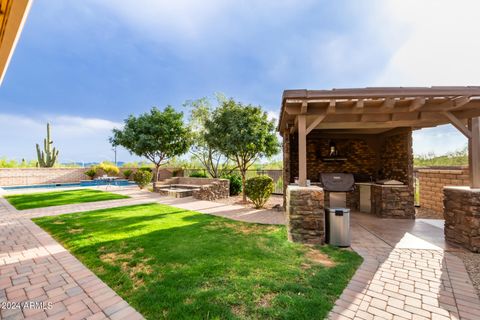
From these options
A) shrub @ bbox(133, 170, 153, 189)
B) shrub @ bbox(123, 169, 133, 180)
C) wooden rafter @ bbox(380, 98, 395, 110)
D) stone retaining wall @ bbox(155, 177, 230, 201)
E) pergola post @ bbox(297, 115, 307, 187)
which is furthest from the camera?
shrub @ bbox(123, 169, 133, 180)

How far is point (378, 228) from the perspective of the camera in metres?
5.28

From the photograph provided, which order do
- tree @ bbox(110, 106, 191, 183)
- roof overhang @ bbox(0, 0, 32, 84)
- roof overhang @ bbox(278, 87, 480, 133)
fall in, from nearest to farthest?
1. roof overhang @ bbox(0, 0, 32, 84)
2. roof overhang @ bbox(278, 87, 480, 133)
3. tree @ bbox(110, 106, 191, 183)

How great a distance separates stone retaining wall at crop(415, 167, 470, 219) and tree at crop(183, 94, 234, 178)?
31.2 ft

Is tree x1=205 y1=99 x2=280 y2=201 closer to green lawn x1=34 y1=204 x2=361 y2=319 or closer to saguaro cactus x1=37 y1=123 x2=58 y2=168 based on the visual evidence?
green lawn x1=34 y1=204 x2=361 y2=319

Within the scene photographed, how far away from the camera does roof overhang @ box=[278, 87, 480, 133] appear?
3.94 metres

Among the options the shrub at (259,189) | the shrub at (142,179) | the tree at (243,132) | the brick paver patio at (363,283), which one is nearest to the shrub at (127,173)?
the shrub at (142,179)

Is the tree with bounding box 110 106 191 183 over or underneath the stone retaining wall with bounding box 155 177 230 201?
over

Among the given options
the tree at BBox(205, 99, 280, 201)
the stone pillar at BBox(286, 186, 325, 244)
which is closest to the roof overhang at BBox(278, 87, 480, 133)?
the stone pillar at BBox(286, 186, 325, 244)

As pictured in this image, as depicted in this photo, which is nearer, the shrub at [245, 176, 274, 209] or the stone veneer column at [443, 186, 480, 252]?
the stone veneer column at [443, 186, 480, 252]

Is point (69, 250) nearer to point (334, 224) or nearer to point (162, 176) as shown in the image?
point (334, 224)

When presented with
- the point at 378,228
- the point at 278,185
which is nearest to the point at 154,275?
the point at 378,228

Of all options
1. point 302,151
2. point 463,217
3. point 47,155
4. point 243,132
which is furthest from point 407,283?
point 47,155

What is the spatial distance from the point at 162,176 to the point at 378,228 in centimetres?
1640

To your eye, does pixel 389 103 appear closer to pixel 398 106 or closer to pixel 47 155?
pixel 398 106
